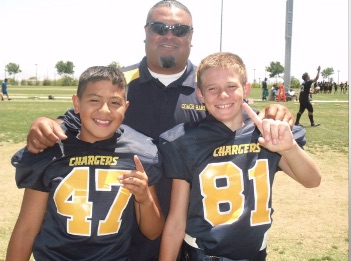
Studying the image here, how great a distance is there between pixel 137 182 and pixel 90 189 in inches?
13.6

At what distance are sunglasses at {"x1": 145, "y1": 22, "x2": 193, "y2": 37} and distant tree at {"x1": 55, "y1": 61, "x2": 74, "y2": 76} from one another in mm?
131613

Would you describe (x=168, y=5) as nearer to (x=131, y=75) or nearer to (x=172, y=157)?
(x=131, y=75)

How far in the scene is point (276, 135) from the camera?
2297 millimetres

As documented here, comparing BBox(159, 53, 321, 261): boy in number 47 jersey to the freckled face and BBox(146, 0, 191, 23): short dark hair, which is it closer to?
the freckled face

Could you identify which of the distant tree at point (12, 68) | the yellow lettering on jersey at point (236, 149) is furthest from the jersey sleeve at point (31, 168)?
the distant tree at point (12, 68)

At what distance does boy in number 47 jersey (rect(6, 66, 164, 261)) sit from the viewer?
250cm

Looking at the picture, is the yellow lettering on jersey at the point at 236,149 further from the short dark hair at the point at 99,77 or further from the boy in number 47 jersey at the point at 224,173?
the short dark hair at the point at 99,77

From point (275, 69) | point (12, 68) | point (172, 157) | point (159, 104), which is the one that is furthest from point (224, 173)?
point (12, 68)

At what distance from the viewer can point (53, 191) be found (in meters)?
2.55

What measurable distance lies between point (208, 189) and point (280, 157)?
0.53 metres

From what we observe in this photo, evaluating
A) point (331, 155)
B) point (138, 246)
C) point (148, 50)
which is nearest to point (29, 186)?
point (138, 246)

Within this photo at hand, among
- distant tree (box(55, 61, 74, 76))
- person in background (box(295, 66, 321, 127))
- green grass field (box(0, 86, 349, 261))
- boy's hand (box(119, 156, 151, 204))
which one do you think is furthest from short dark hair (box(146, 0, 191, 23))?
distant tree (box(55, 61, 74, 76))

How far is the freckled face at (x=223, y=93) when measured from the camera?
259 centimetres

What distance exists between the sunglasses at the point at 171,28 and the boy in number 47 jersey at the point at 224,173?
0.83m
